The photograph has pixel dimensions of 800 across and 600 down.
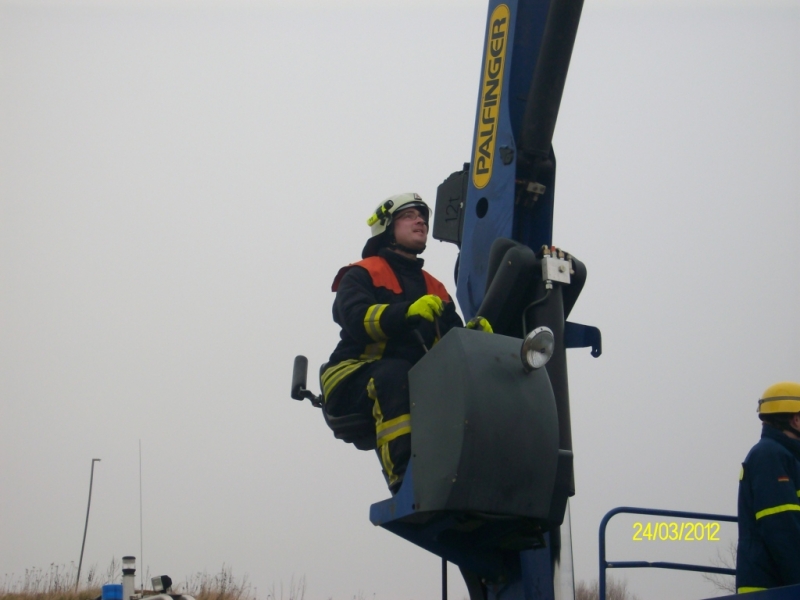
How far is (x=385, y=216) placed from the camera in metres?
5.60

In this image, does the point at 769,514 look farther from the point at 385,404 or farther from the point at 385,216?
the point at 385,216

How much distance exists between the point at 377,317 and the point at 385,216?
999 millimetres

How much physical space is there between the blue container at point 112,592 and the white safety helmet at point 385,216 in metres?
2.29

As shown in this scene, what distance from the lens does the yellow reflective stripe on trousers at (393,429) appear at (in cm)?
448

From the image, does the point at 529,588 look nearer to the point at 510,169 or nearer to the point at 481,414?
the point at 481,414

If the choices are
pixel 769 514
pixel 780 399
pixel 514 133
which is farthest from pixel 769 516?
pixel 514 133

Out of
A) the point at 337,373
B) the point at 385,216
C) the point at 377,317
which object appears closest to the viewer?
the point at 377,317

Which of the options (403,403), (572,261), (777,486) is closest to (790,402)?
(777,486)

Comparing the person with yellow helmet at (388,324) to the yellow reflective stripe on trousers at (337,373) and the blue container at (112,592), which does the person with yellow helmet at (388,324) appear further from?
the blue container at (112,592)

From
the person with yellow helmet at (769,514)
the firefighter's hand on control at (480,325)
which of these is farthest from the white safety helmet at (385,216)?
the person with yellow helmet at (769,514)

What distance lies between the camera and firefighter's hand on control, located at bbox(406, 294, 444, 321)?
14.8 feet

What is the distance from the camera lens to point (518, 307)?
4.84 metres

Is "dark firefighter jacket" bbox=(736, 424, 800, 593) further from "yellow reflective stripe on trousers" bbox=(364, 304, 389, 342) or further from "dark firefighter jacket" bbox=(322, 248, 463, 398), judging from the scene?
"yellow reflective stripe on trousers" bbox=(364, 304, 389, 342)

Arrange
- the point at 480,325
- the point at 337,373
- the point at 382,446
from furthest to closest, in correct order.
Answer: the point at 337,373, the point at 382,446, the point at 480,325
